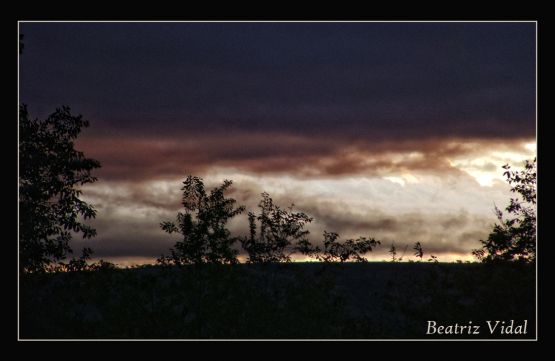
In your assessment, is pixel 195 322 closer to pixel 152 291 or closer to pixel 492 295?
pixel 152 291

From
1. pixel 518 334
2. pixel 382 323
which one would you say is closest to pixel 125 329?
pixel 382 323

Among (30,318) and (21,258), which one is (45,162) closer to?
(21,258)

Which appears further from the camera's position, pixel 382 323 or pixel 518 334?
pixel 382 323

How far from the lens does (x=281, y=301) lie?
27016 mm

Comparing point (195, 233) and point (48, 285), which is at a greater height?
point (195, 233)

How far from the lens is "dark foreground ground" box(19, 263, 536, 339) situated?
82.3 ft

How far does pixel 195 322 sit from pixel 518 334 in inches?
465

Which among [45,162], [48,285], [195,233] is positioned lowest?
[48,285]

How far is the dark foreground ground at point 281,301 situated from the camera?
25.1 metres

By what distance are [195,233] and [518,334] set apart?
13303mm

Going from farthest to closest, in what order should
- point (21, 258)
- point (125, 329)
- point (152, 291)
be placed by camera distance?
point (152, 291), point (125, 329), point (21, 258)

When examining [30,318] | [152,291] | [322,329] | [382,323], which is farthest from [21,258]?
[382,323]
